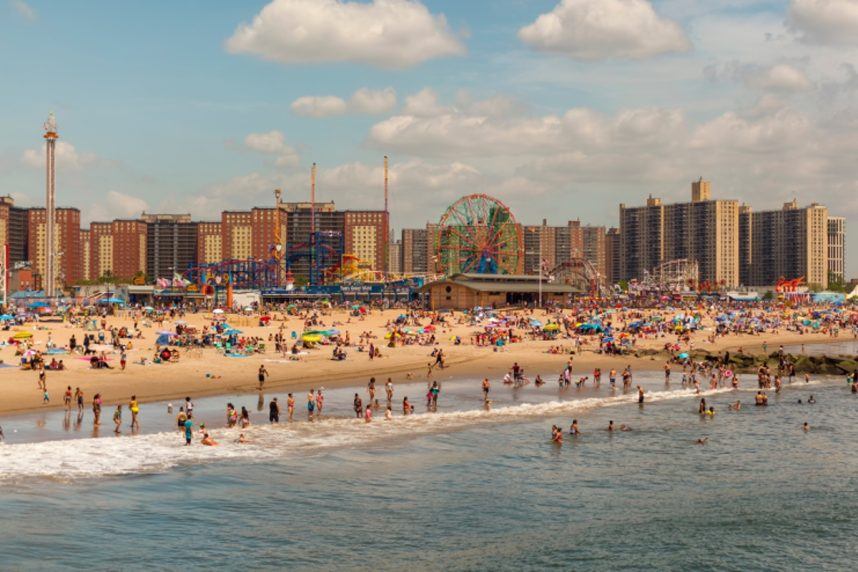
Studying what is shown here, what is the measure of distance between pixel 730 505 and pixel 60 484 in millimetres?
17377

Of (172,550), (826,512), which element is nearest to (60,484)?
(172,550)

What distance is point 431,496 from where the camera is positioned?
73.1ft

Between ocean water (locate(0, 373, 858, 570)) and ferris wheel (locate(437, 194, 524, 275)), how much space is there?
91050 millimetres

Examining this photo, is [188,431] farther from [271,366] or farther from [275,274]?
[275,274]

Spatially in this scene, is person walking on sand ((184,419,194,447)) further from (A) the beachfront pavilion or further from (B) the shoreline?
(A) the beachfront pavilion

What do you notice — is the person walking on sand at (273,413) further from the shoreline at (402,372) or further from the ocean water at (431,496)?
the shoreline at (402,372)

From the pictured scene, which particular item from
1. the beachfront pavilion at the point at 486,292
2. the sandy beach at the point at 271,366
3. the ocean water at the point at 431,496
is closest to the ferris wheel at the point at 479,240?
the beachfront pavilion at the point at 486,292

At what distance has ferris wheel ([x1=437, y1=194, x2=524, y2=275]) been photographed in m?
124

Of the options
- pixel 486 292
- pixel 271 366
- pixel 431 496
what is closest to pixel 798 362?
pixel 271 366

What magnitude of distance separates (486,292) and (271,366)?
61.2m

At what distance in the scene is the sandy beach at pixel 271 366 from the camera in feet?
121

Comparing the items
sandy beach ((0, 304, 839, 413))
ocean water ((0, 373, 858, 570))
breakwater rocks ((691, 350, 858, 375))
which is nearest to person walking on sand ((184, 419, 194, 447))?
ocean water ((0, 373, 858, 570))

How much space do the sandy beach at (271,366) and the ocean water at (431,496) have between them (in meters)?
5.53

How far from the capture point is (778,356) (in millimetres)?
56281
